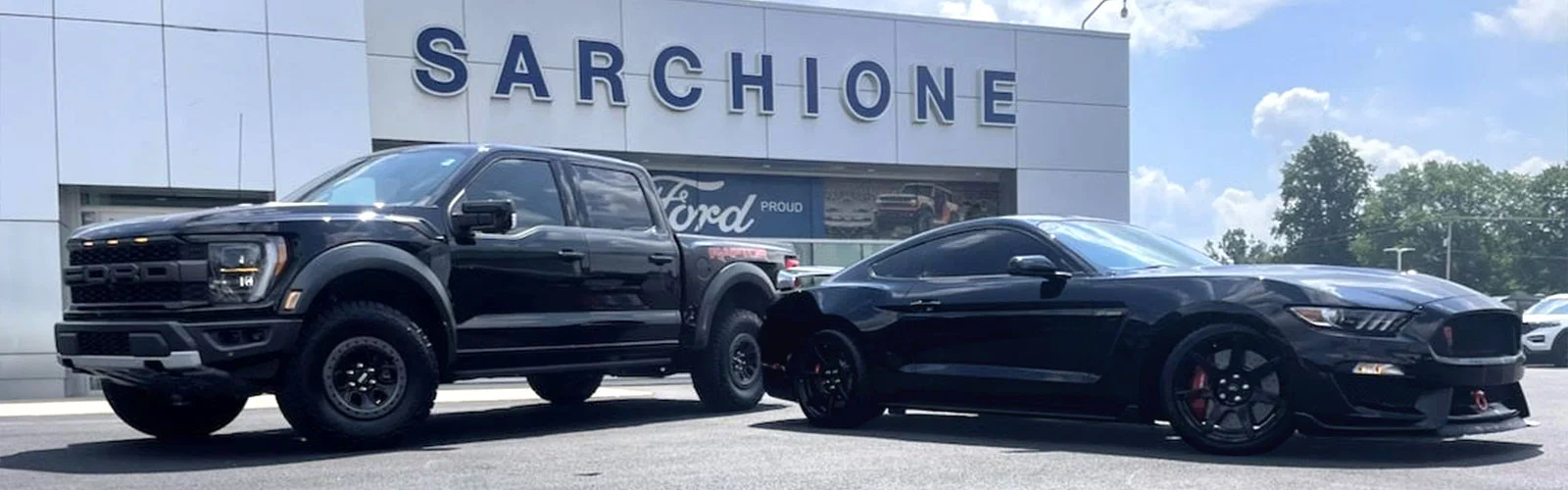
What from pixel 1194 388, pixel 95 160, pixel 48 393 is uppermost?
pixel 95 160

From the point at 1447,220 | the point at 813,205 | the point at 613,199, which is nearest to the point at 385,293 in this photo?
the point at 613,199

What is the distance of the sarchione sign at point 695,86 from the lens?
74.2 feet

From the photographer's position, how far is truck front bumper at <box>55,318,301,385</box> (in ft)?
24.9

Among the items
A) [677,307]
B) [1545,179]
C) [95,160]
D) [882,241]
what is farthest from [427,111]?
[1545,179]

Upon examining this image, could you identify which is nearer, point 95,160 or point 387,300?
point 387,300

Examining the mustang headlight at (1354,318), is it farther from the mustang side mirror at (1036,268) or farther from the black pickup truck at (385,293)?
the black pickup truck at (385,293)

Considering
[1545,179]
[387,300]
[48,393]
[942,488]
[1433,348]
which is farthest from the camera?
[1545,179]

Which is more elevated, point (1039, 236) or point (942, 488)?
point (1039, 236)

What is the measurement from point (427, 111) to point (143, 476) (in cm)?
1584

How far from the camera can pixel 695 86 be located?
2466 centimetres

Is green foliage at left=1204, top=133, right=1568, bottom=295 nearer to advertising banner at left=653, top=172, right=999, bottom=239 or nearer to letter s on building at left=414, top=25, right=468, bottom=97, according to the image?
advertising banner at left=653, top=172, right=999, bottom=239

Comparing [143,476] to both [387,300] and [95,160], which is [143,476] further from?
[95,160]

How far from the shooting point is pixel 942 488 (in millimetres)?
6512

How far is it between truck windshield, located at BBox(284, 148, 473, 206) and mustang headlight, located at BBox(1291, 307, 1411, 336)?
478 centimetres
